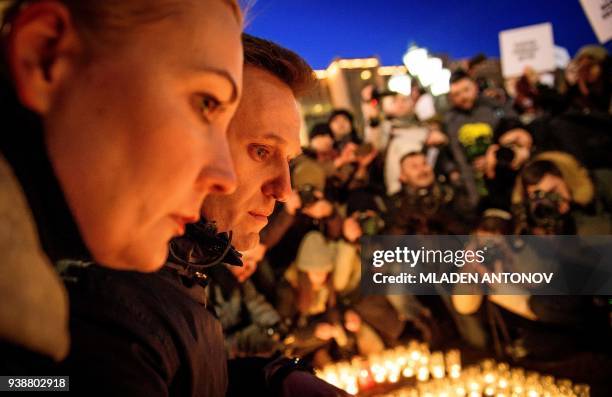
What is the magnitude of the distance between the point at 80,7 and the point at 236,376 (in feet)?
4.93

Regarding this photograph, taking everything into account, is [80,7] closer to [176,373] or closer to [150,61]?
[150,61]

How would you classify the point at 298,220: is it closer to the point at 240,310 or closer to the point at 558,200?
the point at 240,310

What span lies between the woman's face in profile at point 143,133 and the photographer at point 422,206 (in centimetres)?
507

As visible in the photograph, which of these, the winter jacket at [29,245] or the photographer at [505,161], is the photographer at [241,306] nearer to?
the photographer at [505,161]

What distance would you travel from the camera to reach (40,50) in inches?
27.2

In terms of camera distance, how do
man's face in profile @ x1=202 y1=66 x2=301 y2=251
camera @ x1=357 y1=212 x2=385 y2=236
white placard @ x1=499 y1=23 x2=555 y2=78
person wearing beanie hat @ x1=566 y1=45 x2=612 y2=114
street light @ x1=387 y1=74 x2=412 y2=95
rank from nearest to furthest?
man's face in profile @ x1=202 y1=66 x2=301 y2=251
camera @ x1=357 y1=212 x2=385 y2=236
person wearing beanie hat @ x1=566 y1=45 x2=612 y2=114
white placard @ x1=499 y1=23 x2=555 y2=78
street light @ x1=387 y1=74 x2=412 y2=95

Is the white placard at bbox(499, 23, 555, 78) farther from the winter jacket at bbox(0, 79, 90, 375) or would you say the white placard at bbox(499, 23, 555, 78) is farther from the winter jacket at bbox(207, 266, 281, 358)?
the winter jacket at bbox(0, 79, 90, 375)

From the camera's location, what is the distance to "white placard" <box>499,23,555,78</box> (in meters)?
7.84

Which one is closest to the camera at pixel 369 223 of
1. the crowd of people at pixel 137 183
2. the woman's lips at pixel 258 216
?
the crowd of people at pixel 137 183

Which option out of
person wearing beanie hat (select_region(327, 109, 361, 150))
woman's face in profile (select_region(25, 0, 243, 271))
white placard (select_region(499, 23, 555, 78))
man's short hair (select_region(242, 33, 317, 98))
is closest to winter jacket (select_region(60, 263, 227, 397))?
woman's face in profile (select_region(25, 0, 243, 271))

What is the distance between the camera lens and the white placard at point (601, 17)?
5224 millimetres

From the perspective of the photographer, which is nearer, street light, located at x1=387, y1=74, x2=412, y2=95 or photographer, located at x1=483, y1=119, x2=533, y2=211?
photographer, located at x1=483, y1=119, x2=533, y2=211

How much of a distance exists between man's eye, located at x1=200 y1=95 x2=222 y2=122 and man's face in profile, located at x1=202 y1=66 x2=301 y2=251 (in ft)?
2.10

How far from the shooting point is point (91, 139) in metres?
0.69
